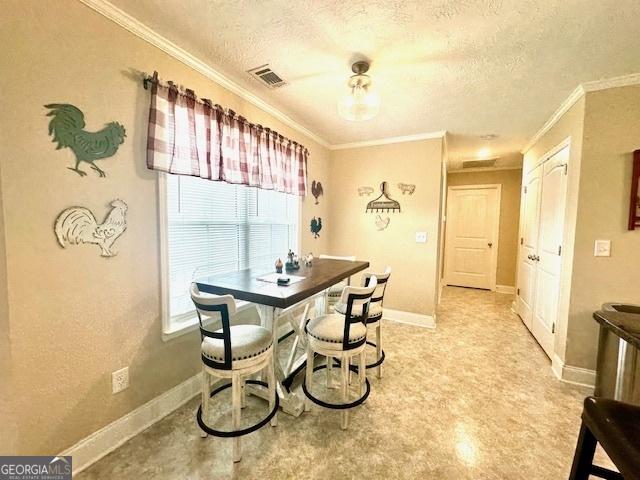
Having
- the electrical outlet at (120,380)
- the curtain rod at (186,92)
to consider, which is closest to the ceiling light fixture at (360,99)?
the curtain rod at (186,92)

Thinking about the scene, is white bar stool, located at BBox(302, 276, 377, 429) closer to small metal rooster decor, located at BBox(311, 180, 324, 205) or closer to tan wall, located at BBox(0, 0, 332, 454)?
tan wall, located at BBox(0, 0, 332, 454)

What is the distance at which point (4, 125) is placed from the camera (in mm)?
1113

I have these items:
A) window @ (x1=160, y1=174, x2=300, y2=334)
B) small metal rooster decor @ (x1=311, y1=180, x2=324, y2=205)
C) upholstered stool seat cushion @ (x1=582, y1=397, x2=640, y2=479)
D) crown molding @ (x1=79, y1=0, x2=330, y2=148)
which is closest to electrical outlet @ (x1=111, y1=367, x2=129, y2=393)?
window @ (x1=160, y1=174, x2=300, y2=334)

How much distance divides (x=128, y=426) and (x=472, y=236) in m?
5.97

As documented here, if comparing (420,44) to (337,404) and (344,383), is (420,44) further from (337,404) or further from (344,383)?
(337,404)

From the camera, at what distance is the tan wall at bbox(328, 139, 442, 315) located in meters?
3.35

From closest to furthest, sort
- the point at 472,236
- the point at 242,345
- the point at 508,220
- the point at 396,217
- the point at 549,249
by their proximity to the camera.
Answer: the point at 242,345 < the point at 549,249 < the point at 396,217 < the point at 508,220 < the point at 472,236

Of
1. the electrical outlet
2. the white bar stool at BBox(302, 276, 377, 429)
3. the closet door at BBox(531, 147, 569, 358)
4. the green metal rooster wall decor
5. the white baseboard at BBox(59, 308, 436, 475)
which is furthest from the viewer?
the closet door at BBox(531, 147, 569, 358)

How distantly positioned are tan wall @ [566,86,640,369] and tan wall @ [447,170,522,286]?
3.23 meters

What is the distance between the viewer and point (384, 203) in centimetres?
363

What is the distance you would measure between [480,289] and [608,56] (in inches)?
176

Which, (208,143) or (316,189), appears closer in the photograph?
(208,143)

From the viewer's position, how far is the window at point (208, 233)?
72.7 inches

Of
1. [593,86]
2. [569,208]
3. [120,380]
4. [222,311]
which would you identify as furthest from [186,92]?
[569,208]
